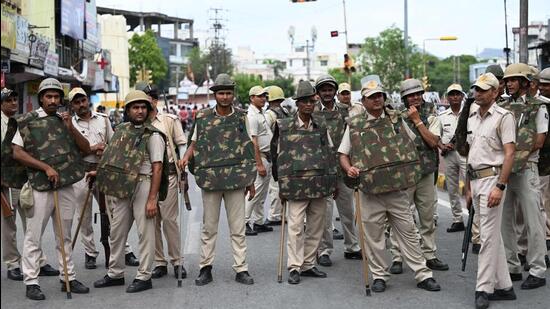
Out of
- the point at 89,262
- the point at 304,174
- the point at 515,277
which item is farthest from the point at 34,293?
the point at 515,277

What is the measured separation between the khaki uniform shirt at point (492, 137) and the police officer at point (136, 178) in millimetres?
2884

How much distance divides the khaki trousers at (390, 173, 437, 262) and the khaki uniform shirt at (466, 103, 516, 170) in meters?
1.55

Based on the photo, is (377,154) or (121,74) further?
(121,74)

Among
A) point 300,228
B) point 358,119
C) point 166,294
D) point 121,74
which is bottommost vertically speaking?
point 166,294

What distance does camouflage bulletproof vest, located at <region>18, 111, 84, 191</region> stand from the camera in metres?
7.14

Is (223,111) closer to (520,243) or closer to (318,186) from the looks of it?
(318,186)

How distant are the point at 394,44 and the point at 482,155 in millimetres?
56711

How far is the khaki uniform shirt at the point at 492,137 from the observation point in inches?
257

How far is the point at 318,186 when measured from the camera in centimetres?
769

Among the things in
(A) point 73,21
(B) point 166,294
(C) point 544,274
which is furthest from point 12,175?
(A) point 73,21

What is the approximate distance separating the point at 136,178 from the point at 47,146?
2.83 feet

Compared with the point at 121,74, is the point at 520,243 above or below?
below

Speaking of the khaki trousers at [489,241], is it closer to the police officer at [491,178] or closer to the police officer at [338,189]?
the police officer at [491,178]

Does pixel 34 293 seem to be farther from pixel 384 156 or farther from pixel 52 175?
pixel 384 156
